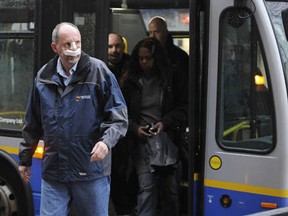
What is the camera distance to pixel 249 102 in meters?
4.24

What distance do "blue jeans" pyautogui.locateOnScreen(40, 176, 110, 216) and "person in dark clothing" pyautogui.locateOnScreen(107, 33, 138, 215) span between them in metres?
1.44

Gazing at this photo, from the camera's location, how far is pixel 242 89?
4277mm

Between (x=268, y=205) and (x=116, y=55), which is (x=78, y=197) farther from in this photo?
(x=116, y=55)

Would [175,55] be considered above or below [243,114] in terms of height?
above

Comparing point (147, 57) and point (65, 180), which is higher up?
point (147, 57)

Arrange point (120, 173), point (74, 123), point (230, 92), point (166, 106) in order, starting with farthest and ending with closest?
point (120, 173), point (166, 106), point (230, 92), point (74, 123)

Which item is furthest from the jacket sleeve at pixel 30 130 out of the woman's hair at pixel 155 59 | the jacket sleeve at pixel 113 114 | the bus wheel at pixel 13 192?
the woman's hair at pixel 155 59

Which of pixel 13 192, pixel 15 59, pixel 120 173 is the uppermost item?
pixel 15 59

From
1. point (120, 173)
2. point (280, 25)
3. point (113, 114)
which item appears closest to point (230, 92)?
point (280, 25)

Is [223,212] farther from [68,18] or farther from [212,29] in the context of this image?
[68,18]

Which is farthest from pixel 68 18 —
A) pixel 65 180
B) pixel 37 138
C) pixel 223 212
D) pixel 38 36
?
pixel 223 212

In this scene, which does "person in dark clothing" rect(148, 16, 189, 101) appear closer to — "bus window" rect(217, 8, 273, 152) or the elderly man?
"bus window" rect(217, 8, 273, 152)

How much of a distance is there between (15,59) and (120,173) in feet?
4.58

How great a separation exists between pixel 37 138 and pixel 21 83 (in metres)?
1.25
